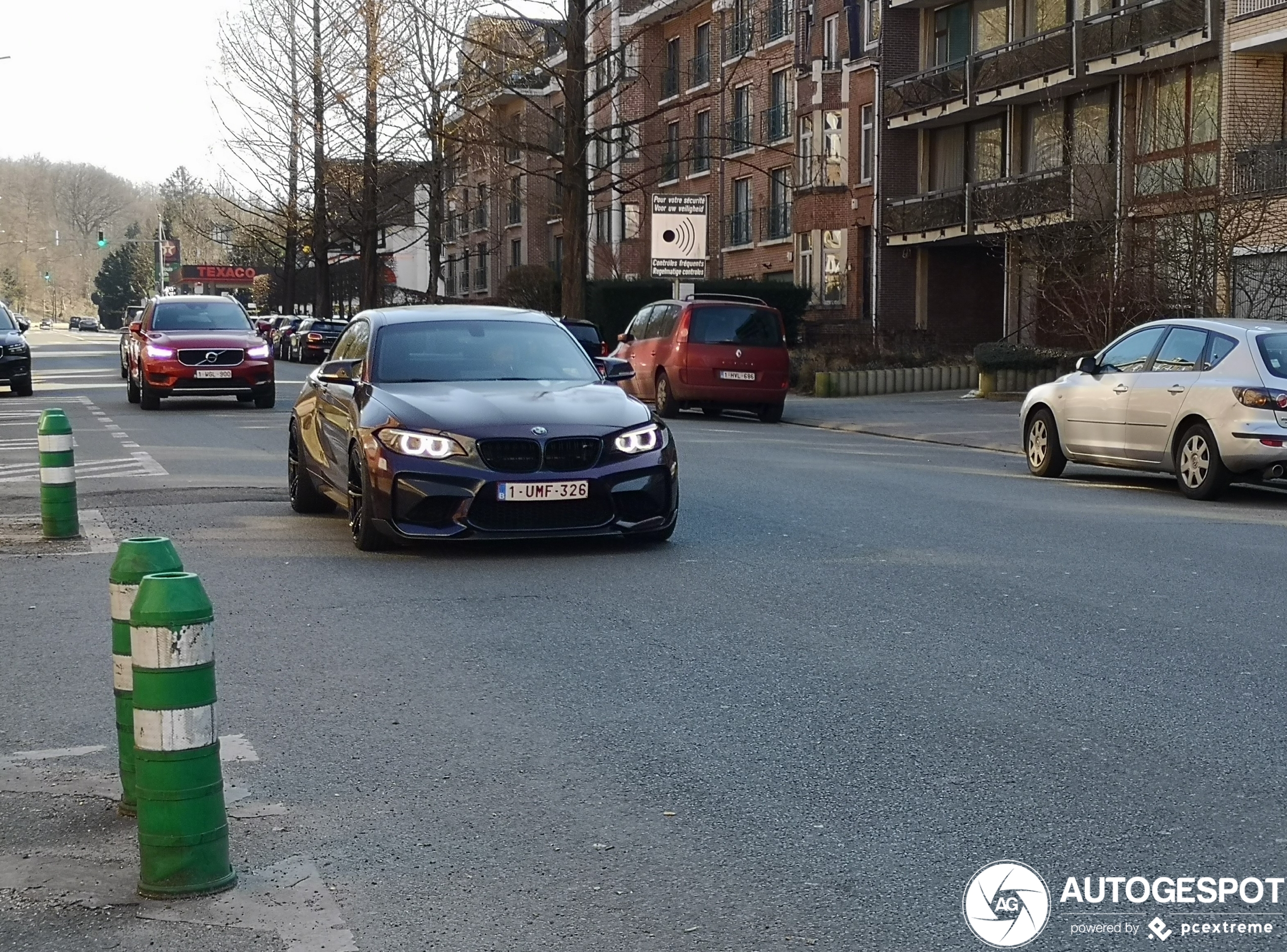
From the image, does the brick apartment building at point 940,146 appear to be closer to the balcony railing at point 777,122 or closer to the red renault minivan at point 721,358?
the balcony railing at point 777,122

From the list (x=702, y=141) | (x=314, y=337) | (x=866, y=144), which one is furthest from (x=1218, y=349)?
(x=702, y=141)

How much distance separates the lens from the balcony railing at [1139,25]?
106 feet

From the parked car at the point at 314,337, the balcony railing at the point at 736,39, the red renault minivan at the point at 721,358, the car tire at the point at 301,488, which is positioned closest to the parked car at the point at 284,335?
the parked car at the point at 314,337

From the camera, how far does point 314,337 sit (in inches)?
2093

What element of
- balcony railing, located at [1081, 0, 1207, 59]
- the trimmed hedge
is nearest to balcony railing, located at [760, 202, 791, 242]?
the trimmed hedge

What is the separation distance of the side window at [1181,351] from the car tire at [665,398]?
1157cm

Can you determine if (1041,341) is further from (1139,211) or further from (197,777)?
(197,777)

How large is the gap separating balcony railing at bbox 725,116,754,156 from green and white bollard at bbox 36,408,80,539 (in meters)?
42.2

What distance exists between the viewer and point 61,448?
11.3 m

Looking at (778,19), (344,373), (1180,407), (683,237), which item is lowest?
(1180,407)

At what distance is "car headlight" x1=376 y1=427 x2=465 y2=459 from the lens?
10.3 metres

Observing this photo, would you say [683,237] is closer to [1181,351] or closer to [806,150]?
[1181,351]

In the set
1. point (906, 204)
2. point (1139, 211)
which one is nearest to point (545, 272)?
point (906, 204)

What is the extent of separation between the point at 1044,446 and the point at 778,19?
3567cm
